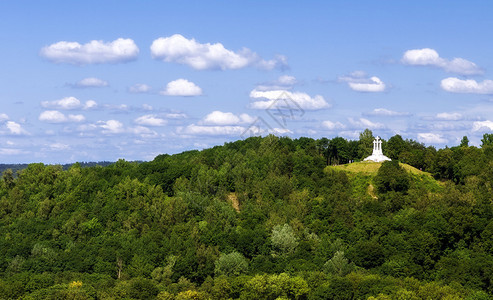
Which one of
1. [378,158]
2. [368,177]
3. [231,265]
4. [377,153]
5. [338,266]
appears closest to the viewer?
[338,266]

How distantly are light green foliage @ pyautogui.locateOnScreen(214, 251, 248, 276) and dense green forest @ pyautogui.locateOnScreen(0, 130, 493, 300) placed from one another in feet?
1.01

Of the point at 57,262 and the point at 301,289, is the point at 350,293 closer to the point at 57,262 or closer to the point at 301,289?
the point at 301,289

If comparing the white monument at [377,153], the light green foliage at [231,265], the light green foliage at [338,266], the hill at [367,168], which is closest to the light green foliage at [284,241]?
the light green foliage at [231,265]

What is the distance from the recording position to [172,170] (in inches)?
7106

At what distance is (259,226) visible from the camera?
15338 cm

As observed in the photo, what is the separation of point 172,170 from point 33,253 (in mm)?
42949

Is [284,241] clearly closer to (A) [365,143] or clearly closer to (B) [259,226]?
(B) [259,226]

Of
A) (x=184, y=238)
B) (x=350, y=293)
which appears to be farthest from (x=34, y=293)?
(x=350, y=293)

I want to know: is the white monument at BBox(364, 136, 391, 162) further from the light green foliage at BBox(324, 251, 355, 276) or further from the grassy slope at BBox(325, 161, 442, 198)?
the light green foliage at BBox(324, 251, 355, 276)

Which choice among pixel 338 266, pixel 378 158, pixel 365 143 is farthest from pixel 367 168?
pixel 338 266

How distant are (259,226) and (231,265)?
59.5 feet

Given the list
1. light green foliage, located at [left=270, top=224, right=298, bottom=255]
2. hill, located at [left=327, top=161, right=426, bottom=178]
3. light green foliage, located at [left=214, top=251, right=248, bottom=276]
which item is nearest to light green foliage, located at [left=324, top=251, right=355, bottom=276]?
light green foliage, located at [left=270, top=224, right=298, bottom=255]

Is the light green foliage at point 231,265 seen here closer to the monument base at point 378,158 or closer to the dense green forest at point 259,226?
the dense green forest at point 259,226

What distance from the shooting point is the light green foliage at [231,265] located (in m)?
136
